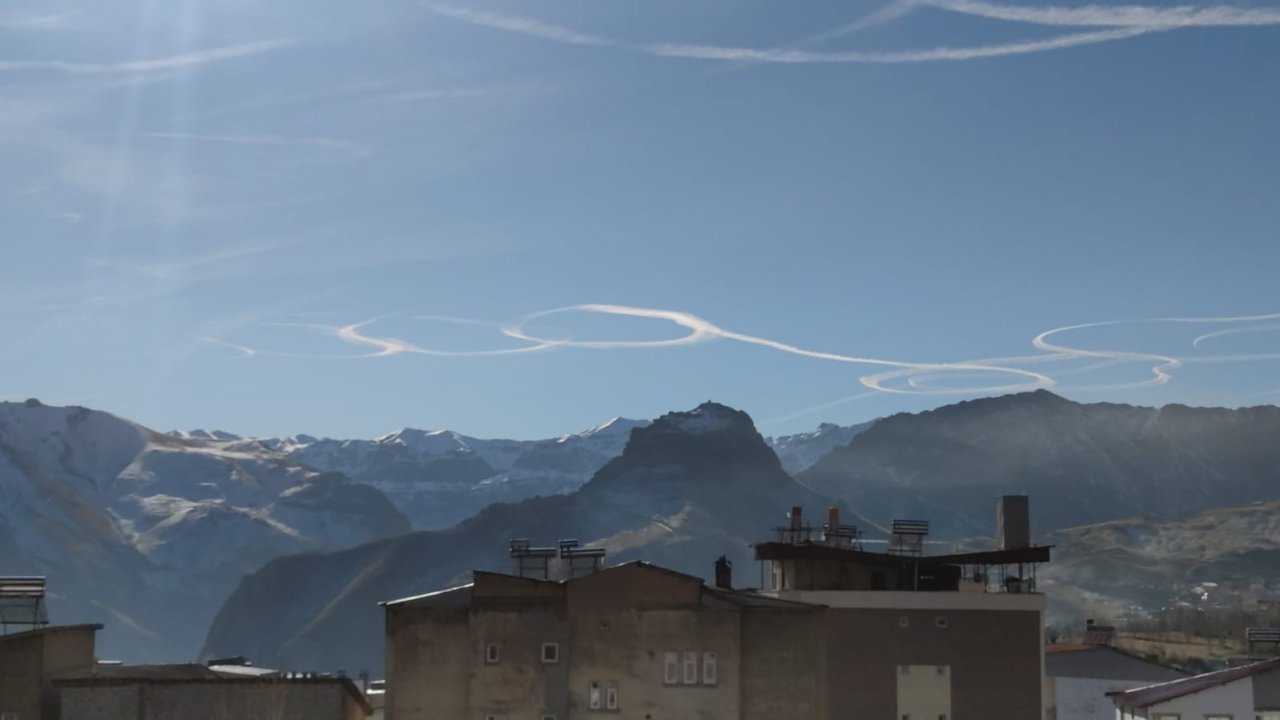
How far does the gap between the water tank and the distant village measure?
426 inches

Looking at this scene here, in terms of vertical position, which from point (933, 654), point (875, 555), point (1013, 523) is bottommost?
point (933, 654)

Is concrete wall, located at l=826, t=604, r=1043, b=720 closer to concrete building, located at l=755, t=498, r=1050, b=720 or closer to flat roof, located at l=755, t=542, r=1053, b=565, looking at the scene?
concrete building, located at l=755, t=498, r=1050, b=720

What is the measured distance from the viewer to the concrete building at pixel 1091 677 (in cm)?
13538

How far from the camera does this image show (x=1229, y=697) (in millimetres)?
Answer: 94625

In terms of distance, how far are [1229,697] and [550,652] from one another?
3914cm

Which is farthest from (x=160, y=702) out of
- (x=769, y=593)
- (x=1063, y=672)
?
(x=1063, y=672)

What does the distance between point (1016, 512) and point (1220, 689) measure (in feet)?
53.3

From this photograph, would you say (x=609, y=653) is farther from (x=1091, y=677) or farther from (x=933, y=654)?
(x=1091, y=677)

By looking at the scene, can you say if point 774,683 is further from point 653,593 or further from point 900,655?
point 900,655

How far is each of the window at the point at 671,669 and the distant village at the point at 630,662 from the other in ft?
0.28

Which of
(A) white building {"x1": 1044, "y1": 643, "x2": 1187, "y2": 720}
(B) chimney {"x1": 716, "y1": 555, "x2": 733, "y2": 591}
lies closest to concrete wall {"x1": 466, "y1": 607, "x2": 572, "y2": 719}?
(B) chimney {"x1": 716, "y1": 555, "x2": 733, "y2": 591}

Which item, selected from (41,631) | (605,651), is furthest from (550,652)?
(41,631)

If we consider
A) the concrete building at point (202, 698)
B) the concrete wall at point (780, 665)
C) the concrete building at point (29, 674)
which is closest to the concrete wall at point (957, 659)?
the concrete wall at point (780, 665)

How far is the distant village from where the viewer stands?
244ft
